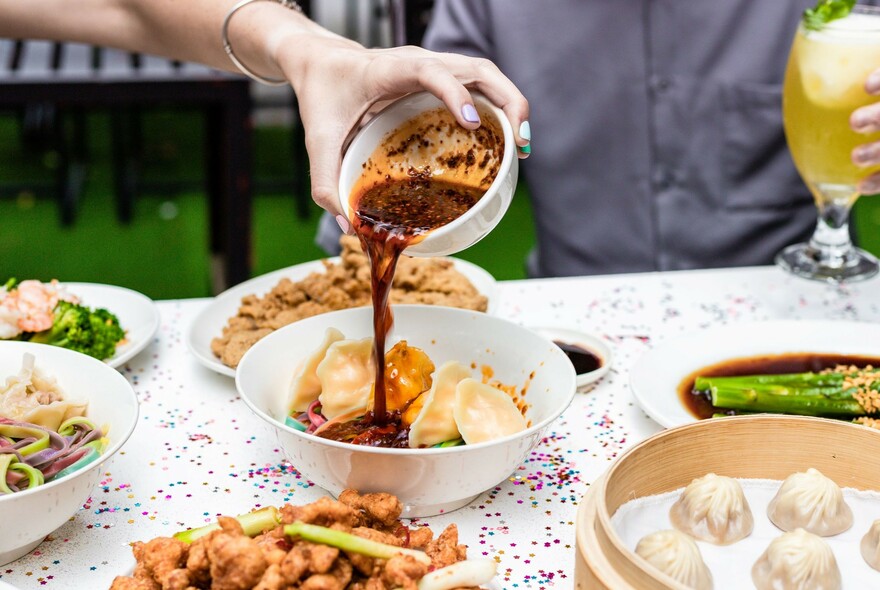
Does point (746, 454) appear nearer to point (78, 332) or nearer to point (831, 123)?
point (831, 123)

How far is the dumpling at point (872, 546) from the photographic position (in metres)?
1.15

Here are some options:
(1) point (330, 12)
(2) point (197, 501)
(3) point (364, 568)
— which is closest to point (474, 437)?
(3) point (364, 568)

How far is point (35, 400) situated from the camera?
144 cm

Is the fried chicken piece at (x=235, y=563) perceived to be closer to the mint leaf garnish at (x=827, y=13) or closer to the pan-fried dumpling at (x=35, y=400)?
the pan-fried dumpling at (x=35, y=400)

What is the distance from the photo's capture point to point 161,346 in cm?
200

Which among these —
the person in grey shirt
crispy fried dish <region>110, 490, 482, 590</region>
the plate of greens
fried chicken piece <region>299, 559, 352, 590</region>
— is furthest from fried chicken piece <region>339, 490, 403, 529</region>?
the person in grey shirt

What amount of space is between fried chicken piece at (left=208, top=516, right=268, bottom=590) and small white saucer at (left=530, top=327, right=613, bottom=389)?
84 cm

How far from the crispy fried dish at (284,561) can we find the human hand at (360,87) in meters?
0.50

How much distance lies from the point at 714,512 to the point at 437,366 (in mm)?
662

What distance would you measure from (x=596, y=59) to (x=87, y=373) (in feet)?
6.23

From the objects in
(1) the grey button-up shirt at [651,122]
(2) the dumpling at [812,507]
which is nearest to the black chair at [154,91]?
(1) the grey button-up shirt at [651,122]

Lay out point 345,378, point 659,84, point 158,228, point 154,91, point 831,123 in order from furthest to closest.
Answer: point 158,228 → point 154,91 → point 659,84 → point 831,123 → point 345,378

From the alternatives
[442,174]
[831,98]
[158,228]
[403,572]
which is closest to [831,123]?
[831,98]

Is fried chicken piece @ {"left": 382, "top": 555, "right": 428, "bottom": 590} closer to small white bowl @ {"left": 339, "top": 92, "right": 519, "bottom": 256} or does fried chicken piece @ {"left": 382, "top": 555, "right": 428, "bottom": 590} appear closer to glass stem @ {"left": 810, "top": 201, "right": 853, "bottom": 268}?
small white bowl @ {"left": 339, "top": 92, "right": 519, "bottom": 256}
